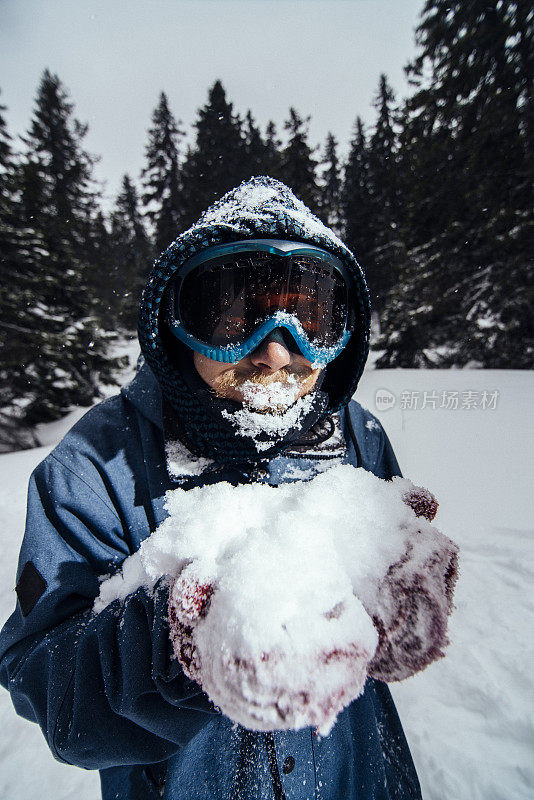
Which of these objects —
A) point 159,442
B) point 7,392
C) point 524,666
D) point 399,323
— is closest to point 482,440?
point 524,666

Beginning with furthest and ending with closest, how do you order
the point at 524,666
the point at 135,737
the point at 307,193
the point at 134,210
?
the point at 134,210 < the point at 307,193 < the point at 524,666 < the point at 135,737

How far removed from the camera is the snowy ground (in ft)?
7.84

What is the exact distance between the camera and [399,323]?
11898mm

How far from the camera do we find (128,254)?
120 feet

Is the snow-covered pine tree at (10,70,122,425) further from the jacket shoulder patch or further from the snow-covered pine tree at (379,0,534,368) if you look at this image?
the jacket shoulder patch

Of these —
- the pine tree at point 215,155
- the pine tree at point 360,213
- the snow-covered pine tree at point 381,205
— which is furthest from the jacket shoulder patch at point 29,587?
the pine tree at point 360,213

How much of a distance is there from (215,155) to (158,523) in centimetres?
2152

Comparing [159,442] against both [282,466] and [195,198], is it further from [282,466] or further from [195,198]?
[195,198]

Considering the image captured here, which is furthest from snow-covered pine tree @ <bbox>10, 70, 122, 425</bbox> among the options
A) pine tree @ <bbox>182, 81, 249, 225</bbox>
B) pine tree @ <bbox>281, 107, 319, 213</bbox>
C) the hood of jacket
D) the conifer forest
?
the hood of jacket

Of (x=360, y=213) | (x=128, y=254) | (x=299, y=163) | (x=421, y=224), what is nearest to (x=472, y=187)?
(x=421, y=224)

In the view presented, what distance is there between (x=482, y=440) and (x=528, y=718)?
4983 millimetres

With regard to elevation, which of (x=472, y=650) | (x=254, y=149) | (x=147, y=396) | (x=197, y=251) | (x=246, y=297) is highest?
(x=254, y=149)

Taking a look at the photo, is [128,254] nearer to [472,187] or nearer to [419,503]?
[472,187]

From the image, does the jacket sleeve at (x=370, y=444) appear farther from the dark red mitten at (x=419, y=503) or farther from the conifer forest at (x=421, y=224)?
the conifer forest at (x=421, y=224)
